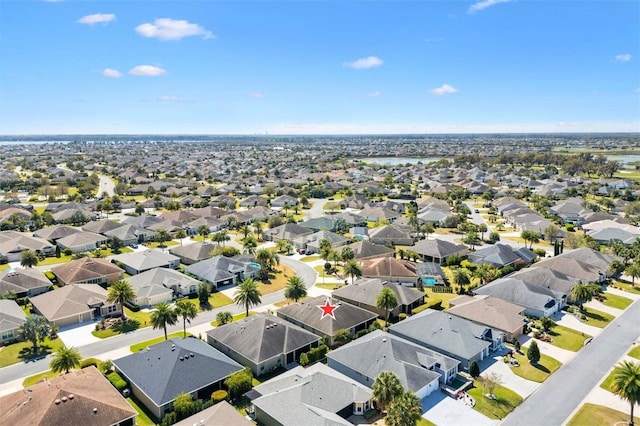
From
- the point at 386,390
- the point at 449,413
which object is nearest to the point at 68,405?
the point at 386,390

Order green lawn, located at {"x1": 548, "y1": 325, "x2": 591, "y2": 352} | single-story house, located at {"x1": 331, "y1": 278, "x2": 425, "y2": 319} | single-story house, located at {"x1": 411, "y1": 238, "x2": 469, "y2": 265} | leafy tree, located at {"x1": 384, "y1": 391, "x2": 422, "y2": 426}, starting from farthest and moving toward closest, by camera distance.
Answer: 1. single-story house, located at {"x1": 411, "y1": 238, "x2": 469, "y2": 265}
2. single-story house, located at {"x1": 331, "y1": 278, "x2": 425, "y2": 319}
3. green lawn, located at {"x1": 548, "y1": 325, "x2": 591, "y2": 352}
4. leafy tree, located at {"x1": 384, "y1": 391, "x2": 422, "y2": 426}

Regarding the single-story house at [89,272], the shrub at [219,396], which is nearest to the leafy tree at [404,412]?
the shrub at [219,396]

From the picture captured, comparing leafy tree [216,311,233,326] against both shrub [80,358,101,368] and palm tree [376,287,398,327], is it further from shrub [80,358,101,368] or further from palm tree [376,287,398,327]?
palm tree [376,287,398,327]

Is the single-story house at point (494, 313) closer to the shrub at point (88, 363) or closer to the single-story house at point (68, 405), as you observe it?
the single-story house at point (68, 405)

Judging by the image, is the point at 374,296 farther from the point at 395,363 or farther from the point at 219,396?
the point at 219,396

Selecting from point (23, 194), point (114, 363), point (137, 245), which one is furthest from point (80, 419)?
point (23, 194)

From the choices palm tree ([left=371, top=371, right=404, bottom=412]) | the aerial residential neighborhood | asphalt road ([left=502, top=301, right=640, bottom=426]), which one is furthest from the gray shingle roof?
asphalt road ([left=502, top=301, right=640, bottom=426])
